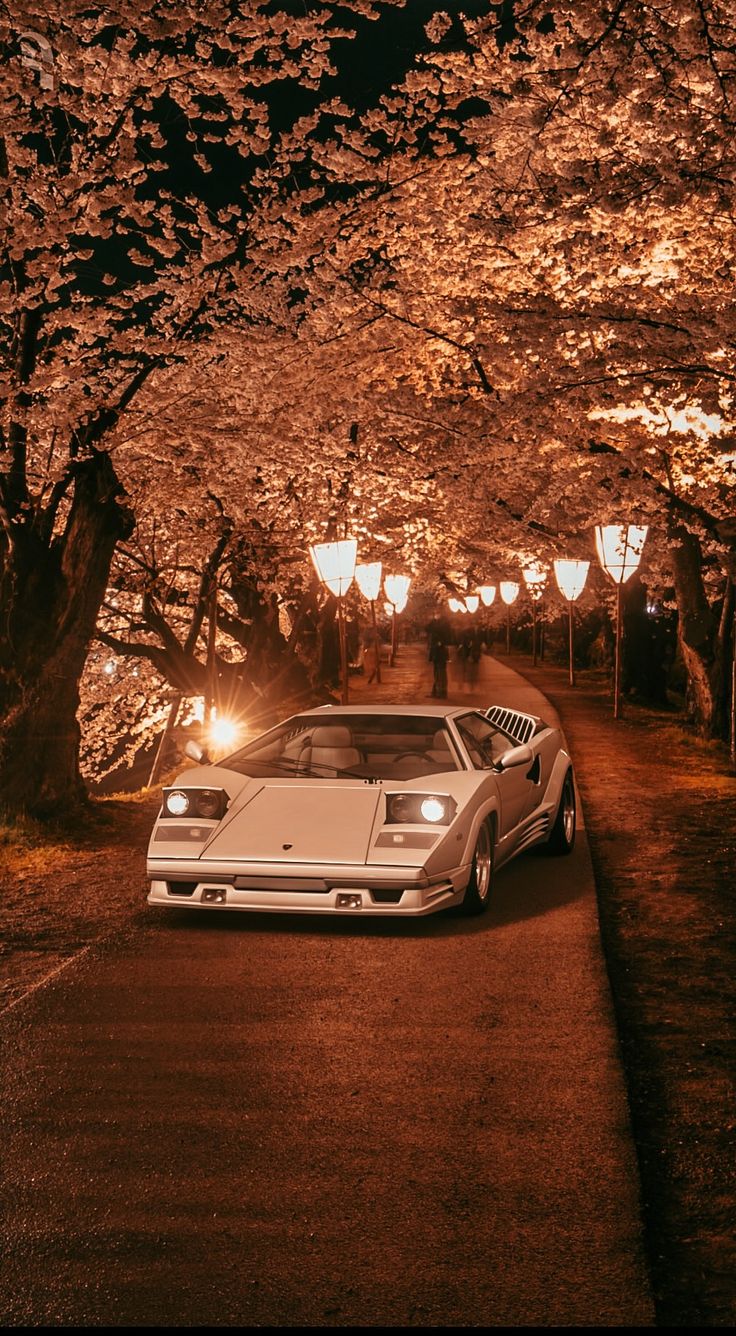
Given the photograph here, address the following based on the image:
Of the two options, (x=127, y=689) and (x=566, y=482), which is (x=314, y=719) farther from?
(x=127, y=689)

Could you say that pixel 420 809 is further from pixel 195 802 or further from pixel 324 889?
pixel 195 802

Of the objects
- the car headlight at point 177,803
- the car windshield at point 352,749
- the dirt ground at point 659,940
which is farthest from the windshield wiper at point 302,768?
the dirt ground at point 659,940

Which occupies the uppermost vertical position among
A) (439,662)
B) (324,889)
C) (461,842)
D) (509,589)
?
(509,589)

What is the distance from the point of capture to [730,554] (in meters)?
16.7

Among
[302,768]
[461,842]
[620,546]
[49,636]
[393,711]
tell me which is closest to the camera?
[461,842]

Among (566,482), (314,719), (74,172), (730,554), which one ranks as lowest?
(314,719)

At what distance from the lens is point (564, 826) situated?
31.3ft

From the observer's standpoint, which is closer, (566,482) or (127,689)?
(566,482)

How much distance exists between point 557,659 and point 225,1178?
55.4 metres

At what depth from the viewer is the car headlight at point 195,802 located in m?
7.22

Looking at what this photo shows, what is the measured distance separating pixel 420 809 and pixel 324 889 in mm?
715

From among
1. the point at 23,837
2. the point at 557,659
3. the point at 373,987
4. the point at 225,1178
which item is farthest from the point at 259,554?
the point at 557,659

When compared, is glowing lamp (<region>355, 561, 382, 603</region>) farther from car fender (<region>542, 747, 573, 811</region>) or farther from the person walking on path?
car fender (<region>542, 747, 573, 811</region>)

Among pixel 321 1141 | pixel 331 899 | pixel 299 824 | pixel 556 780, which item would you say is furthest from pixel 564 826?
pixel 321 1141
